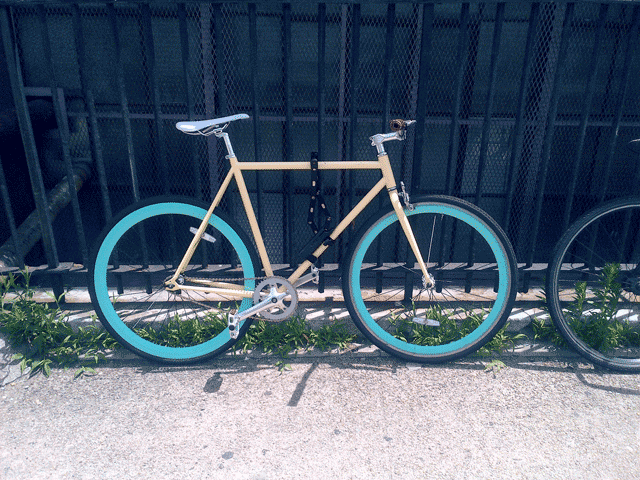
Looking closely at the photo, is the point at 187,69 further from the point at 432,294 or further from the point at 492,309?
the point at 492,309

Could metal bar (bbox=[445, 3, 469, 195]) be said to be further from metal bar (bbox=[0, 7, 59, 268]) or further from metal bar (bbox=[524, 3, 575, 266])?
metal bar (bbox=[0, 7, 59, 268])

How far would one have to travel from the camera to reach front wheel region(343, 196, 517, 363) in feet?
8.87

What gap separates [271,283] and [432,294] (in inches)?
50.9

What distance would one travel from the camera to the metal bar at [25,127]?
107 inches

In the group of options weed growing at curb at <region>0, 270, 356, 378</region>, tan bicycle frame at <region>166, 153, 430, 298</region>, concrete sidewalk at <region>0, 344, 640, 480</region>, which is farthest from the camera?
weed growing at curb at <region>0, 270, 356, 378</region>

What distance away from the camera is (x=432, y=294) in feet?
10.6

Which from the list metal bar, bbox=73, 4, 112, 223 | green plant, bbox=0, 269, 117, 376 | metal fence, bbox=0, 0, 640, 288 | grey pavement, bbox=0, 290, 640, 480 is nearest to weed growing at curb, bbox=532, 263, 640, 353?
grey pavement, bbox=0, 290, 640, 480

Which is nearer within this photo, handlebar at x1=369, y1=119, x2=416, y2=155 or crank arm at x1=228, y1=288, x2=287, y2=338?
handlebar at x1=369, y1=119, x2=416, y2=155

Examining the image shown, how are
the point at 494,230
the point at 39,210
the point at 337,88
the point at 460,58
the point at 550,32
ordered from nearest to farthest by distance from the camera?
the point at 494,230, the point at 460,58, the point at 39,210, the point at 550,32, the point at 337,88

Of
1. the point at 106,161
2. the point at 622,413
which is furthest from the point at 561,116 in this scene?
the point at 106,161

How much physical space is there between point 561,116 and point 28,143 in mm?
4736

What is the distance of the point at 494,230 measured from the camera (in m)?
2.67

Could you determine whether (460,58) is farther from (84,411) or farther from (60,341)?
(60,341)

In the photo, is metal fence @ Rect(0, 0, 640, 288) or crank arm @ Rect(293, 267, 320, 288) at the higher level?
metal fence @ Rect(0, 0, 640, 288)
